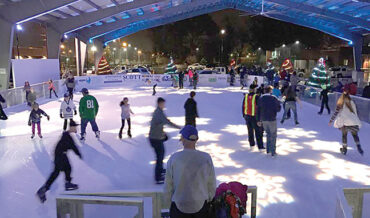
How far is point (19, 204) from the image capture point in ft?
16.1

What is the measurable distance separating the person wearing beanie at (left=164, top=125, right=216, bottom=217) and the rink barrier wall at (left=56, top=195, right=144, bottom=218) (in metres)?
0.38

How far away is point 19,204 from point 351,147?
7632 mm

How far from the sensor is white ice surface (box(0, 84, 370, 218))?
4.95 m

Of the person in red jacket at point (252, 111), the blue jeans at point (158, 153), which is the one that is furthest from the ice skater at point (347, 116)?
the blue jeans at point (158, 153)

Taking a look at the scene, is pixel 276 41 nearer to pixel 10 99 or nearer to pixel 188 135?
pixel 10 99

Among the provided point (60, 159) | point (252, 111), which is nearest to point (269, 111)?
point (252, 111)

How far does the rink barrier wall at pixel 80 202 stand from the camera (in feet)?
9.43

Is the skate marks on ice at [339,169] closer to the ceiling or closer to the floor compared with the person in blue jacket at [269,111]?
closer to the floor

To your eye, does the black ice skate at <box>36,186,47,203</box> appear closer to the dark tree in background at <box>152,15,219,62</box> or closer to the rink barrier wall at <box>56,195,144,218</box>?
A: the rink barrier wall at <box>56,195,144,218</box>

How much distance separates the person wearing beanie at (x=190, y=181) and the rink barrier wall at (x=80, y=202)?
0.38 m

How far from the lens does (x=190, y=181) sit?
2617 mm

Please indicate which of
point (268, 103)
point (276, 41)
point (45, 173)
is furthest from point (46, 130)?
point (276, 41)

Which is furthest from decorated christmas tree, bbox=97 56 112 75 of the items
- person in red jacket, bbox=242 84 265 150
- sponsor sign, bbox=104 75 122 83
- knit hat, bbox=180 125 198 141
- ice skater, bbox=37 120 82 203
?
knit hat, bbox=180 125 198 141

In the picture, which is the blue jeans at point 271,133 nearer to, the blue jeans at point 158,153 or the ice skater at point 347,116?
the ice skater at point 347,116
